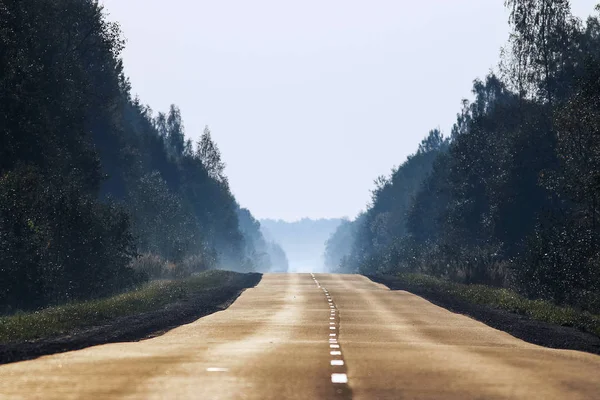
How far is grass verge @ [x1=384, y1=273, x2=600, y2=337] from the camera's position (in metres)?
28.9

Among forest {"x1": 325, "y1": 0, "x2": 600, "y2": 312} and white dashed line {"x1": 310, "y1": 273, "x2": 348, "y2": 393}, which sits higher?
forest {"x1": 325, "y1": 0, "x2": 600, "y2": 312}

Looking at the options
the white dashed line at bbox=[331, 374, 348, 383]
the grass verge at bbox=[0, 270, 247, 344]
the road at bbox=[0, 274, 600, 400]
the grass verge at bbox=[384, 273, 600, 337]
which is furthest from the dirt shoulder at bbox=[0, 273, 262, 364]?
the grass verge at bbox=[384, 273, 600, 337]

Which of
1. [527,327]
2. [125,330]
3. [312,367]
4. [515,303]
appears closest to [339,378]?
[312,367]

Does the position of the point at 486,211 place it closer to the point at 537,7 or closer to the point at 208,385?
the point at 537,7

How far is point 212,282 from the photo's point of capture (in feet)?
201

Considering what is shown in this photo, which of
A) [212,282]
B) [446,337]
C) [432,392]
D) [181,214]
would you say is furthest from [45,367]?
[181,214]

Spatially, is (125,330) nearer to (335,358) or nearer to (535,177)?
(335,358)

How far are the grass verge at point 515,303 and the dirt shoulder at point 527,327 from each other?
0.36 meters

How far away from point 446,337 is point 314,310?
40.1ft

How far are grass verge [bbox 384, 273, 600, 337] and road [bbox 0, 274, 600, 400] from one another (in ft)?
12.8

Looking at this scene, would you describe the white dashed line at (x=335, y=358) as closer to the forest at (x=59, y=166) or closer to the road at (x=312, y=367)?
the road at (x=312, y=367)

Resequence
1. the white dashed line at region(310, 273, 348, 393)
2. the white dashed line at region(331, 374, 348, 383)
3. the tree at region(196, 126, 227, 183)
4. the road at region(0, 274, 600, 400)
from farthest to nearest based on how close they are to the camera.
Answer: the tree at region(196, 126, 227, 183), the white dashed line at region(310, 273, 348, 393), the white dashed line at region(331, 374, 348, 383), the road at region(0, 274, 600, 400)

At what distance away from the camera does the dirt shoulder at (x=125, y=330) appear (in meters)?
18.6

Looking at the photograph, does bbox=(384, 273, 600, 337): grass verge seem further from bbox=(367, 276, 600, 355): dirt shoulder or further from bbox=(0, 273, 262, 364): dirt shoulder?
bbox=(0, 273, 262, 364): dirt shoulder
